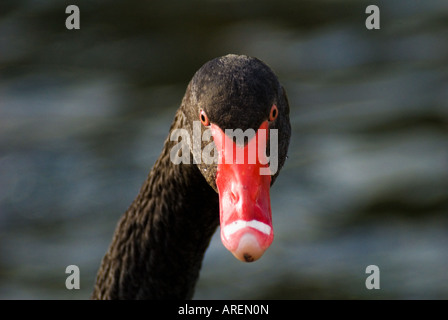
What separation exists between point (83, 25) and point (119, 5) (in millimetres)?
336

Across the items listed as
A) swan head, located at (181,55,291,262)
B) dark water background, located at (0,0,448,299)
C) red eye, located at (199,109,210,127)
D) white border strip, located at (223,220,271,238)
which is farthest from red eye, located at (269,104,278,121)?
dark water background, located at (0,0,448,299)

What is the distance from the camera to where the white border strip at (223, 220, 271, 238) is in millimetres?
2186

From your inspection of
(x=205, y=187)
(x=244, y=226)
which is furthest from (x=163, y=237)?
(x=244, y=226)

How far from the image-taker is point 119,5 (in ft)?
19.8

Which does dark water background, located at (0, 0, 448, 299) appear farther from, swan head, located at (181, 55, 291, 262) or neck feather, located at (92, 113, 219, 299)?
swan head, located at (181, 55, 291, 262)

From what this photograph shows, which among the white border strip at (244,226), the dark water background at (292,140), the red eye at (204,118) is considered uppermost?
the dark water background at (292,140)

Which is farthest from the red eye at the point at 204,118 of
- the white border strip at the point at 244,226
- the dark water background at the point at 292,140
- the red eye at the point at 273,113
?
the dark water background at the point at 292,140

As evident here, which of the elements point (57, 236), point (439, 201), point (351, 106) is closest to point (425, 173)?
point (439, 201)

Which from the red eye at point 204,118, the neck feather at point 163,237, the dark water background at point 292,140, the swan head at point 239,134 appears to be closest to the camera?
the swan head at point 239,134

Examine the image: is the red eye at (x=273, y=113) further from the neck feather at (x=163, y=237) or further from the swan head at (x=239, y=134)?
the neck feather at (x=163, y=237)

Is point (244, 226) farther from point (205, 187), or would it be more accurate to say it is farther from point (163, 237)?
point (163, 237)

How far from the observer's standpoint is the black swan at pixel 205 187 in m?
2.28

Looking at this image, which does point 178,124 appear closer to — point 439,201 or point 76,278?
point 76,278
